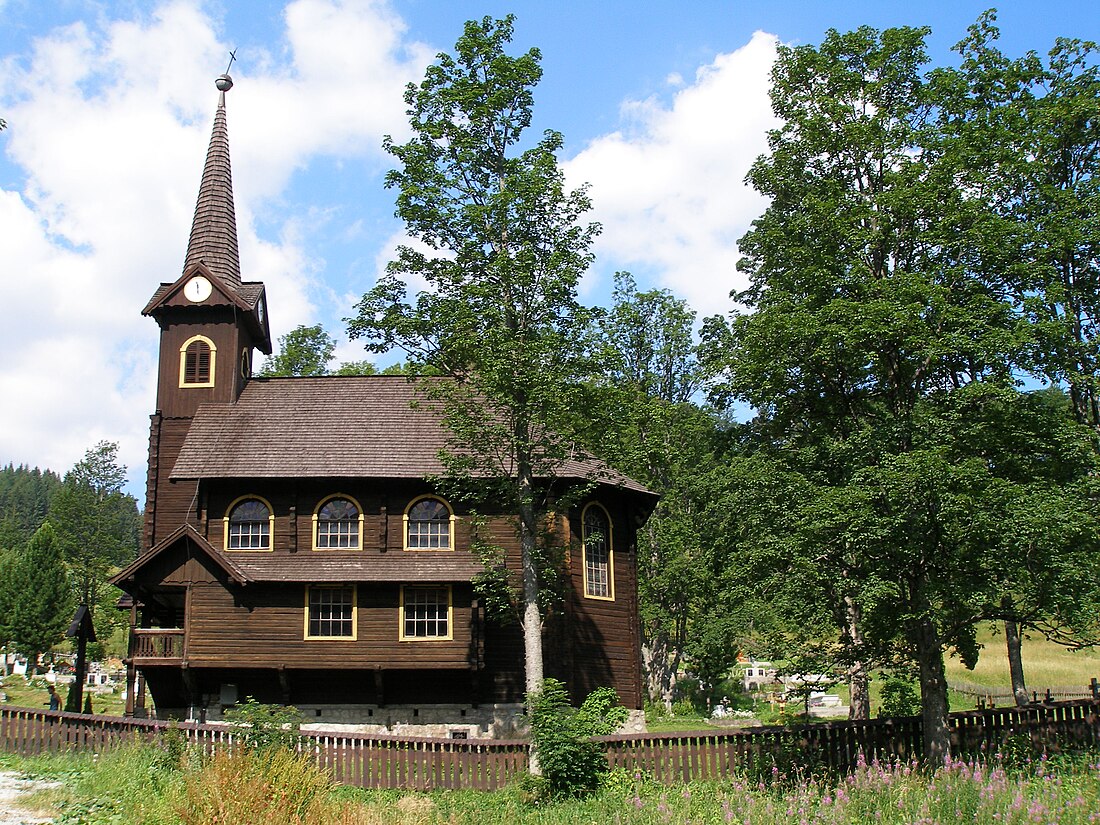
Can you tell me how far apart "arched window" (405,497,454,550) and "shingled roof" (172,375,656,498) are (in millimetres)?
981

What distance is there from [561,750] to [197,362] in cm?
1735

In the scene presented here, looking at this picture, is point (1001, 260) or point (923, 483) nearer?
point (923, 483)

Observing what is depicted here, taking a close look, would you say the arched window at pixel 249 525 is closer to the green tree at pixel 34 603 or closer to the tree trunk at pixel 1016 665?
the tree trunk at pixel 1016 665

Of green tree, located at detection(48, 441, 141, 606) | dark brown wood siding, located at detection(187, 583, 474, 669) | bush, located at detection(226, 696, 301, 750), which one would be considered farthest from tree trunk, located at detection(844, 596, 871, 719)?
green tree, located at detection(48, 441, 141, 606)

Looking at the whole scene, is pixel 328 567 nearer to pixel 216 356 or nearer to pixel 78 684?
pixel 78 684

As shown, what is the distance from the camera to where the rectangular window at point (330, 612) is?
2481cm

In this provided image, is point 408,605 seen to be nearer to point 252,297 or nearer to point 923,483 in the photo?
point 252,297

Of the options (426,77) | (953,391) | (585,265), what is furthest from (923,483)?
(426,77)

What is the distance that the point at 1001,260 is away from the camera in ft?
61.0

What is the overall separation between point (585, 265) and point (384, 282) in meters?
4.44

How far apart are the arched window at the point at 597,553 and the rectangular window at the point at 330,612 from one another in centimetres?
619

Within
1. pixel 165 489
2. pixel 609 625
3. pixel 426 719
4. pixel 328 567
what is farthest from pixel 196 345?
pixel 609 625

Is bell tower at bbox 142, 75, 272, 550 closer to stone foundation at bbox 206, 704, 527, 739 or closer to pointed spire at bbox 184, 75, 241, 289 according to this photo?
pointed spire at bbox 184, 75, 241, 289

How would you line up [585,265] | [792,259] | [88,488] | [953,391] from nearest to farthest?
[953,391], [792,259], [585,265], [88,488]
